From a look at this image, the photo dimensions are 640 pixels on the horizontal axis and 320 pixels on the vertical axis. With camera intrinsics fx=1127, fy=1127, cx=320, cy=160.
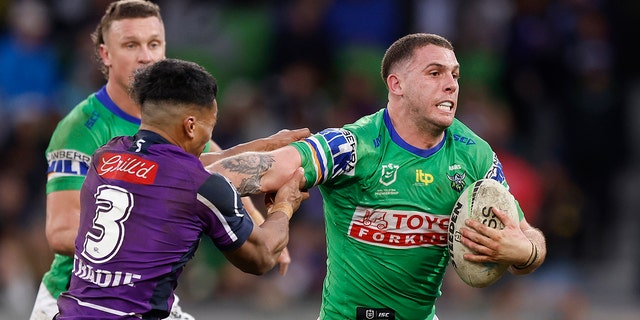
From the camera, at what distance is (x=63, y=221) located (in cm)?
698

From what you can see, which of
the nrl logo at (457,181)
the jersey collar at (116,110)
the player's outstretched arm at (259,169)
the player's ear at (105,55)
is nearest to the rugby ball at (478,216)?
the nrl logo at (457,181)

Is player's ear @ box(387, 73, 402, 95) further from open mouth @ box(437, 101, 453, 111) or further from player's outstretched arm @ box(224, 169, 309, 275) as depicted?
player's outstretched arm @ box(224, 169, 309, 275)

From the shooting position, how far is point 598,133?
14.2 meters

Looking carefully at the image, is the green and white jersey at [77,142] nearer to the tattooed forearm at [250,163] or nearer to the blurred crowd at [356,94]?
the tattooed forearm at [250,163]

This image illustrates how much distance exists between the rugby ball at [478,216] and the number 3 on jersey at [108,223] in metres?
2.00

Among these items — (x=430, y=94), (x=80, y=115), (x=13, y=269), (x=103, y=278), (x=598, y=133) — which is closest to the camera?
(x=103, y=278)

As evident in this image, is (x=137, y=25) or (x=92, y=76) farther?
(x=92, y=76)

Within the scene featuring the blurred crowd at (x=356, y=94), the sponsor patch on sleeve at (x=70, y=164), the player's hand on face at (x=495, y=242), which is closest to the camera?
the player's hand on face at (x=495, y=242)

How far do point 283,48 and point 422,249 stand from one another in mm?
8300

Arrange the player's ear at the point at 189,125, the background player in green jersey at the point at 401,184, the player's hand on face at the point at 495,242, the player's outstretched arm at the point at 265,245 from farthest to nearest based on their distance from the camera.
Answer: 1. the background player in green jersey at the point at 401,184
2. the player's hand on face at the point at 495,242
3. the player's outstretched arm at the point at 265,245
4. the player's ear at the point at 189,125

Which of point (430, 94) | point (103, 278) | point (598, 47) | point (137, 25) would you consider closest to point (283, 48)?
point (598, 47)

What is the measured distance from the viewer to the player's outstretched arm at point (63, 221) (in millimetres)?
6895

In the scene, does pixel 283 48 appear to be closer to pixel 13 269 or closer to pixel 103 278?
pixel 13 269

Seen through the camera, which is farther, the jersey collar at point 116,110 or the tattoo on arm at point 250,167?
the jersey collar at point 116,110
